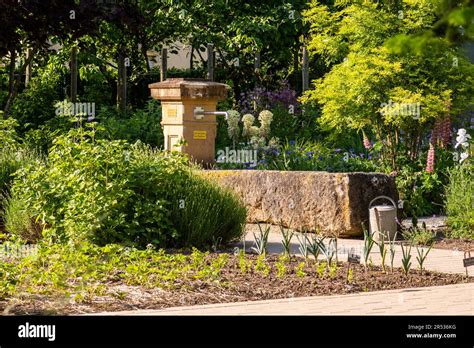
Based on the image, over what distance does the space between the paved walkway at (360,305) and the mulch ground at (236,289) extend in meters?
0.32

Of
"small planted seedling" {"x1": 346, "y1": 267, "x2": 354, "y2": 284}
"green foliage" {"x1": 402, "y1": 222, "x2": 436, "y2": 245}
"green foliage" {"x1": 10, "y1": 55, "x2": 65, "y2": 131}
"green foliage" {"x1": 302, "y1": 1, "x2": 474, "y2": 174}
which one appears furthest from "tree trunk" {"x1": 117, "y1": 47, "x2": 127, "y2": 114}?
"small planted seedling" {"x1": 346, "y1": 267, "x2": 354, "y2": 284}

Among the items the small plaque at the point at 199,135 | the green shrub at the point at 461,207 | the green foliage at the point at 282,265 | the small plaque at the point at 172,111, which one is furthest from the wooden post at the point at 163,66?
the green foliage at the point at 282,265

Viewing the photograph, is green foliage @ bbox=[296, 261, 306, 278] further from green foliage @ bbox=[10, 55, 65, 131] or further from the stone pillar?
green foliage @ bbox=[10, 55, 65, 131]

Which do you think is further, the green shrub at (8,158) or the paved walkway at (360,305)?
the green shrub at (8,158)

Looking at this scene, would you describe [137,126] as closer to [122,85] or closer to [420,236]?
[122,85]

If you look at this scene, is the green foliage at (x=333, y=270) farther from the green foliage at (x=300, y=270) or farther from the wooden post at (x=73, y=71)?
the wooden post at (x=73, y=71)

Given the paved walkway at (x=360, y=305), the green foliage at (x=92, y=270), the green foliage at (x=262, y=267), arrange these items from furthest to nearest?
the green foliage at (x=262, y=267) → the green foliage at (x=92, y=270) → the paved walkway at (x=360, y=305)

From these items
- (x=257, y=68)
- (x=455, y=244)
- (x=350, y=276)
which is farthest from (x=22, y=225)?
(x=257, y=68)

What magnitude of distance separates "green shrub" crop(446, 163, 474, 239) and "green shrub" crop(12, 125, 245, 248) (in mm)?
2589

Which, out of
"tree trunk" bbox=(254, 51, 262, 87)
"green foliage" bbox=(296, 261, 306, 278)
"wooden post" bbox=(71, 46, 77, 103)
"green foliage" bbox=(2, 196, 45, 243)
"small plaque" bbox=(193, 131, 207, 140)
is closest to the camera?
"green foliage" bbox=(296, 261, 306, 278)

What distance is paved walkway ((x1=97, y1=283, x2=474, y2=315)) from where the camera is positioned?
20.4ft

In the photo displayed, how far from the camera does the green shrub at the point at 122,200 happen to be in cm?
947
